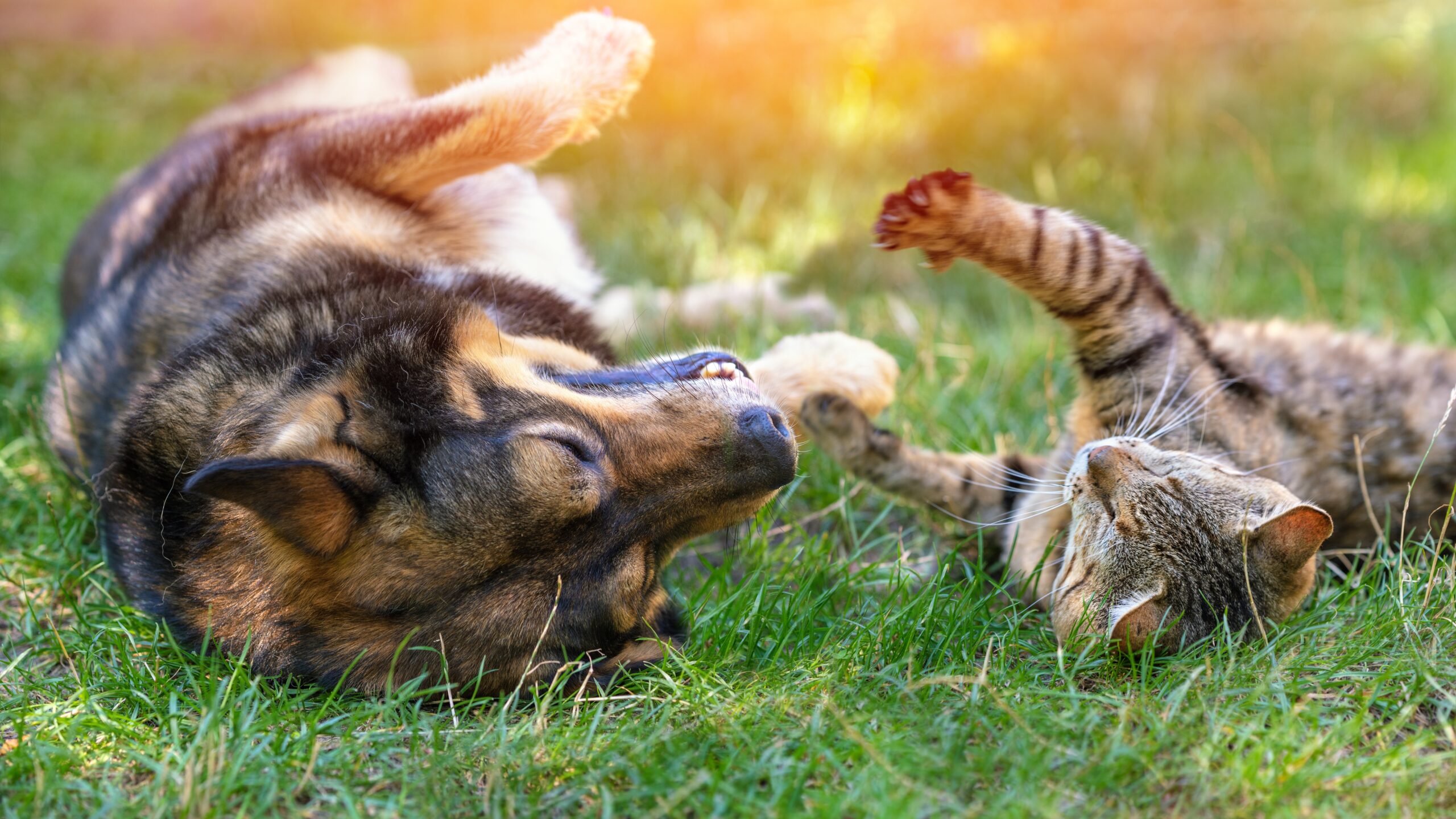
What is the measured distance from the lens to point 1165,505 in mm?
3045

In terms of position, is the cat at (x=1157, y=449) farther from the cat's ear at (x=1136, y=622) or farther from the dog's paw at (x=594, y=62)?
the dog's paw at (x=594, y=62)

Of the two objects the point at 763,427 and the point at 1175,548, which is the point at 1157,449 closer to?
the point at 1175,548

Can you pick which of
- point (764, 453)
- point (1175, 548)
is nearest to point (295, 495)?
point (764, 453)

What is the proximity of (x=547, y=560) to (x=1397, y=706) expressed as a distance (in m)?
2.05

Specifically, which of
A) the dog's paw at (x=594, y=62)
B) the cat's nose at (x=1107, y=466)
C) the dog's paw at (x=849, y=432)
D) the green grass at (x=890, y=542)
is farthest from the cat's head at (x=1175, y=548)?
the dog's paw at (x=594, y=62)

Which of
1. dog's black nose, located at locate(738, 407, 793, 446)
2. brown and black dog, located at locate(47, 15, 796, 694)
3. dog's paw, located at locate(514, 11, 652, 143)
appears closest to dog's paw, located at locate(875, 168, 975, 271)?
brown and black dog, located at locate(47, 15, 796, 694)

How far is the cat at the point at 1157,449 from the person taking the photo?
2912mm

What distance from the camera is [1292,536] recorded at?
9.11 ft

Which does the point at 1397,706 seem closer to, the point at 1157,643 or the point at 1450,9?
the point at 1157,643

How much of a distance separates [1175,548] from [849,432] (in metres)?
1.13

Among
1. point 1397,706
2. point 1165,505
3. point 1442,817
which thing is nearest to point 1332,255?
point 1165,505

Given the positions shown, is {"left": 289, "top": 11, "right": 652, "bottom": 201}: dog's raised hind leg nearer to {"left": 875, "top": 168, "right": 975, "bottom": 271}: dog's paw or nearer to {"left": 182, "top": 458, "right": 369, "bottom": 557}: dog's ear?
{"left": 875, "top": 168, "right": 975, "bottom": 271}: dog's paw

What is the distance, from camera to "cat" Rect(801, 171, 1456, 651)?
2.91 metres

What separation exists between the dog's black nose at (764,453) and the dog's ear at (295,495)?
2.95 ft
